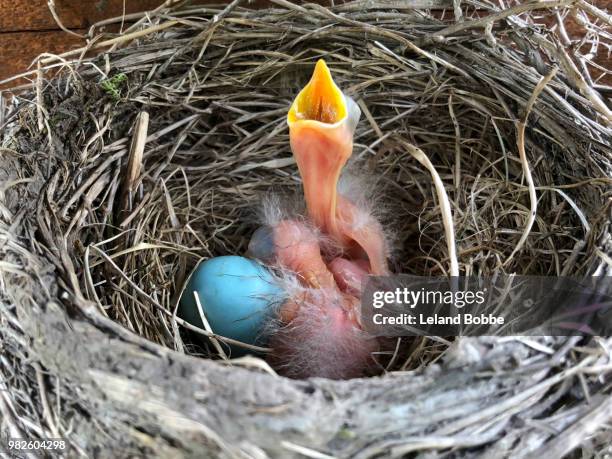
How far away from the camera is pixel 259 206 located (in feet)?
3.58

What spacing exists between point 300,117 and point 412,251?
1.18 ft

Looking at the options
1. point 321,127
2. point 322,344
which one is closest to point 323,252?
point 322,344

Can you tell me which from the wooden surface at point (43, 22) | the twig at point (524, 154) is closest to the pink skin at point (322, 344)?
the twig at point (524, 154)

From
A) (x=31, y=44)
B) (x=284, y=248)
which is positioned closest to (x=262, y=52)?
(x=284, y=248)

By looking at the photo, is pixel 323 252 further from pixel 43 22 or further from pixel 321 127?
pixel 43 22

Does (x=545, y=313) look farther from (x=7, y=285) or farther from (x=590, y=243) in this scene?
(x=7, y=285)

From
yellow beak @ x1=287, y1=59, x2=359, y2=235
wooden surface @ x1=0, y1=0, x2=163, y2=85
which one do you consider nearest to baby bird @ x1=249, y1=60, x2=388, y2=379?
yellow beak @ x1=287, y1=59, x2=359, y2=235

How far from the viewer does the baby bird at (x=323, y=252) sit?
0.84 meters

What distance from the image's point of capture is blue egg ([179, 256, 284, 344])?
90 centimetres

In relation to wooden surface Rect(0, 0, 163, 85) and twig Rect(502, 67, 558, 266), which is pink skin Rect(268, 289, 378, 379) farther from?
wooden surface Rect(0, 0, 163, 85)

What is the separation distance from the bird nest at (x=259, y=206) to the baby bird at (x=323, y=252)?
7cm

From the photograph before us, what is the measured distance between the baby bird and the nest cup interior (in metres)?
0.07

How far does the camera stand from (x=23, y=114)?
0.89 m

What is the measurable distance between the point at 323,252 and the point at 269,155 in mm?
211
